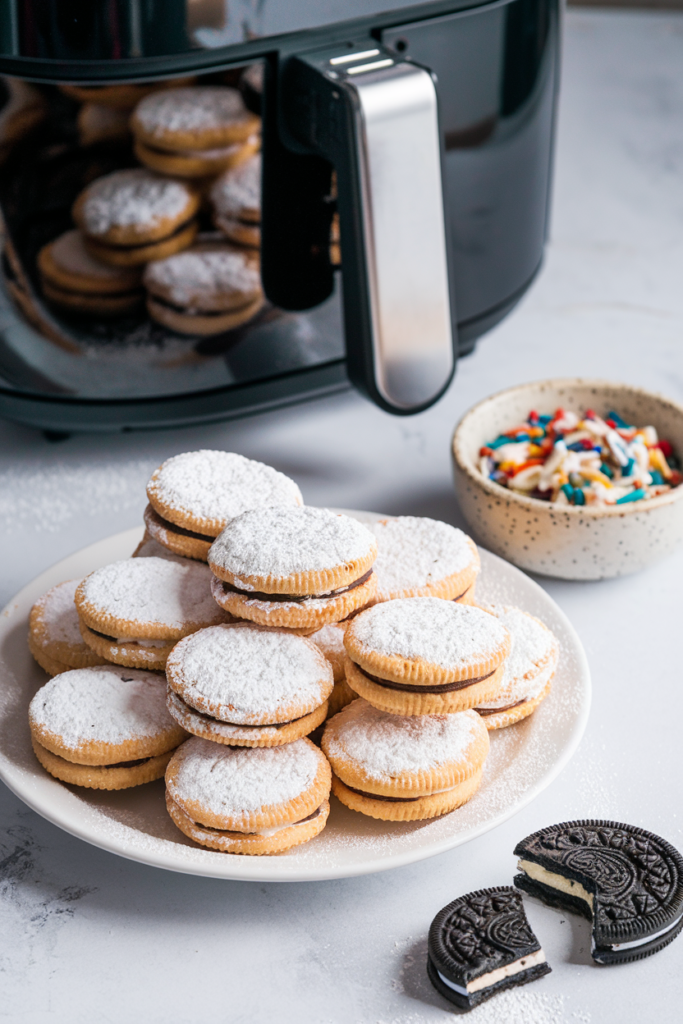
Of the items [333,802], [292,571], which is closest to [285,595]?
[292,571]

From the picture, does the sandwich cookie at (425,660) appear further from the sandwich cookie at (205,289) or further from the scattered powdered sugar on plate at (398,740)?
the sandwich cookie at (205,289)

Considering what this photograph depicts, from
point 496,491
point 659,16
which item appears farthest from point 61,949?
point 659,16

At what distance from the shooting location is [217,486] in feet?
2.17

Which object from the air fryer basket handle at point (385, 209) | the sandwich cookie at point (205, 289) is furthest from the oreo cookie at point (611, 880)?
the sandwich cookie at point (205, 289)

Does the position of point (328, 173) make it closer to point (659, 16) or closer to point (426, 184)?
point (426, 184)

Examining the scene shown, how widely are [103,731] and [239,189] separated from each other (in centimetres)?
41

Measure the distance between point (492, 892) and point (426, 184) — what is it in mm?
451

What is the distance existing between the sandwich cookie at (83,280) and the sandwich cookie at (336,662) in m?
0.32

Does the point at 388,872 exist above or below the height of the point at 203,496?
below

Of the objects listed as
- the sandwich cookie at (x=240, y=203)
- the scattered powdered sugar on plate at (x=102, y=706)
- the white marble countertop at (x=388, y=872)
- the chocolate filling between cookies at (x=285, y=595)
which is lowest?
the white marble countertop at (x=388, y=872)

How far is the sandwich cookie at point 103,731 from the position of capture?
0.56m

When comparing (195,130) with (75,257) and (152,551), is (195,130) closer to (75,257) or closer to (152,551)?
(75,257)

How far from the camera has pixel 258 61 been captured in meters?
0.72

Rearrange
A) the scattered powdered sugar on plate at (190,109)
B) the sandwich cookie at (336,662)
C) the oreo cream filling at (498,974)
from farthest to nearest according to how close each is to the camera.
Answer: the scattered powdered sugar on plate at (190,109) → the sandwich cookie at (336,662) → the oreo cream filling at (498,974)
